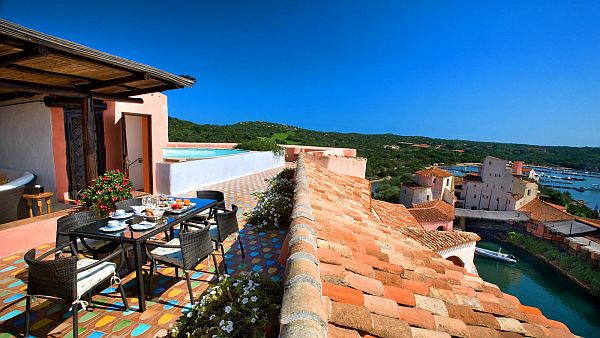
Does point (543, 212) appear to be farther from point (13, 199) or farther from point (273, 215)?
point (13, 199)

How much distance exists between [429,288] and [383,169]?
57.9m

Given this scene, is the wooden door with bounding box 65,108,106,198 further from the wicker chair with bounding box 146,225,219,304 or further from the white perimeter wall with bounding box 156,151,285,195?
the wicker chair with bounding box 146,225,219,304

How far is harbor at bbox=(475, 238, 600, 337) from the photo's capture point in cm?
1966

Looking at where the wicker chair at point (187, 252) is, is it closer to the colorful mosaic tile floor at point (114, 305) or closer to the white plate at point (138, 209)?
the colorful mosaic tile floor at point (114, 305)

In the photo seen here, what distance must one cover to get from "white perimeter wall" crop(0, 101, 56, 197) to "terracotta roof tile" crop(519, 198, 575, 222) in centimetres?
4220

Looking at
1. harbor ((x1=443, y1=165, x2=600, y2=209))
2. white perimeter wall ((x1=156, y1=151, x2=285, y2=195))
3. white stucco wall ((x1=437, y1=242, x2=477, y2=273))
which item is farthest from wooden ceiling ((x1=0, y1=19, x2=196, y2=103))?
harbor ((x1=443, y1=165, x2=600, y2=209))

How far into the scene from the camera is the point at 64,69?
3816mm

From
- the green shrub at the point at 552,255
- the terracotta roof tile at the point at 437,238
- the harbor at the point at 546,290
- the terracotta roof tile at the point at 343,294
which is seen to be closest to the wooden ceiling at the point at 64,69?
the terracotta roof tile at the point at 343,294

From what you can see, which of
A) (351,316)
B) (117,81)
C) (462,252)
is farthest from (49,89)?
(462,252)

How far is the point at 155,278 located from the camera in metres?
3.53

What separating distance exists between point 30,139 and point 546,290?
3385 cm

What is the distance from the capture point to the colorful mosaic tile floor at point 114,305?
2566mm

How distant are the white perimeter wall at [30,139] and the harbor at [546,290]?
28985mm

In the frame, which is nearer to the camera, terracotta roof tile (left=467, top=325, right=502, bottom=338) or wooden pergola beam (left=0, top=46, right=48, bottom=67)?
terracotta roof tile (left=467, top=325, right=502, bottom=338)
